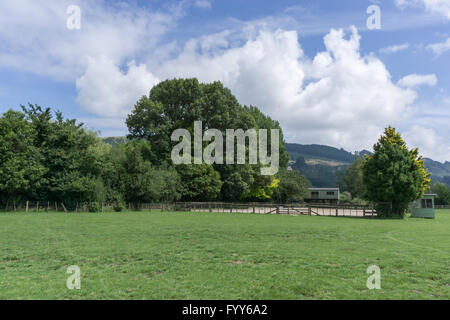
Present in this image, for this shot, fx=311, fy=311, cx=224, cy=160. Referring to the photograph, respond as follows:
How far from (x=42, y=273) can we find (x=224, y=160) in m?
44.9

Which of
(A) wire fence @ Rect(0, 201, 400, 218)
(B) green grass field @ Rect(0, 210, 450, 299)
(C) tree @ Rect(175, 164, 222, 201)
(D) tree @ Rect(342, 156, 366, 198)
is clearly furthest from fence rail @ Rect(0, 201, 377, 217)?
(D) tree @ Rect(342, 156, 366, 198)

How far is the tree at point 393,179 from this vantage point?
34.5m

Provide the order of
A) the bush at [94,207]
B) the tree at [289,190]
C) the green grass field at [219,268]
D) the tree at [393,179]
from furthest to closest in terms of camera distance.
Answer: the tree at [289,190]
the bush at [94,207]
the tree at [393,179]
the green grass field at [219,268]

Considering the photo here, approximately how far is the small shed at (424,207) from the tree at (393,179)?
136 cm

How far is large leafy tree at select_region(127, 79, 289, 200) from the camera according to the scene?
4988 cm

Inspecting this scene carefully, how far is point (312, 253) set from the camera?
11.5 metres

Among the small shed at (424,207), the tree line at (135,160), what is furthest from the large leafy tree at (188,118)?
the small shed at (424,207)

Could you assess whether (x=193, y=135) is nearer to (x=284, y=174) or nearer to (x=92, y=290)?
A: (x=284, y=174)

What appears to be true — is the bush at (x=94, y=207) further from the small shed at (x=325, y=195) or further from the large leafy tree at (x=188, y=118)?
the small shed at (x=325, y=195)

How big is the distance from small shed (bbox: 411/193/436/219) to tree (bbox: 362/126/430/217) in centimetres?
136

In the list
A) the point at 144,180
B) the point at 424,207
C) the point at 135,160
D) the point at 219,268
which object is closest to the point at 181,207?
the point at 144,180

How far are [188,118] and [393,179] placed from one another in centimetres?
3191

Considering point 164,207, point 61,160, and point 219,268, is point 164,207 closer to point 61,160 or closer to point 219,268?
point 61,160
